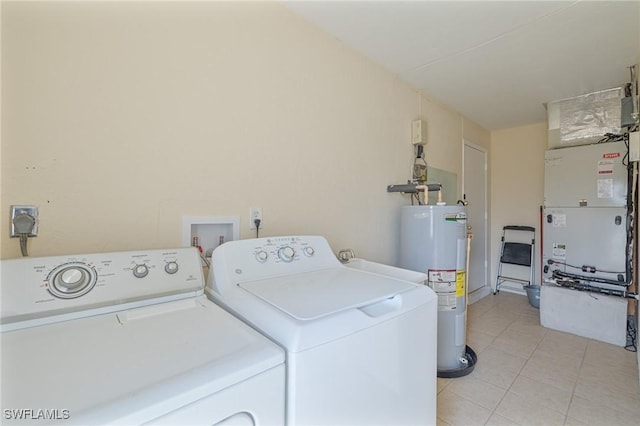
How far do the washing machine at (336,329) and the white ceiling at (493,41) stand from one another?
56.9 inches

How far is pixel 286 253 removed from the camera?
1.23 meters

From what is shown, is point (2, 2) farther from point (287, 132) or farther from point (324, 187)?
point (324, 187)

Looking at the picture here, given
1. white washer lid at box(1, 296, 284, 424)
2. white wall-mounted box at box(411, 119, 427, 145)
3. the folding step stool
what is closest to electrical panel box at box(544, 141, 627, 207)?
the folding step stool

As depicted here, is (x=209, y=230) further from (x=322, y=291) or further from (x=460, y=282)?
(x=460, y=282)

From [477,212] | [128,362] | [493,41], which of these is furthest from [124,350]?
[477,212]

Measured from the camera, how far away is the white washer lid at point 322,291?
80cm

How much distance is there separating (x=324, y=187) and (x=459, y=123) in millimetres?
2381

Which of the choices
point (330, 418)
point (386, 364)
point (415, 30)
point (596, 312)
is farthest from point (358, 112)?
point (596, 312)

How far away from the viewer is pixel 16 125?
85 centimetres

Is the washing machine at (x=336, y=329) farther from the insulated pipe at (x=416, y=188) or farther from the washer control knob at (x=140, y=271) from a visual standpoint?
the insulated pipe at (x=416, y=188)

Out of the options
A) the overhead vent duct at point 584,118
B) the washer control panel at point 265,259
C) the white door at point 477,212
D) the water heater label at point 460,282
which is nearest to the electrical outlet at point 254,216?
the washer control panel at point 265,259

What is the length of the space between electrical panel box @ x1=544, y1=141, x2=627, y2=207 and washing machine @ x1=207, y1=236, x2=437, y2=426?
2.89 metres

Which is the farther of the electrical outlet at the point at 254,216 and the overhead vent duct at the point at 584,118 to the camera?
the overhead vent duct at the point at 584,118

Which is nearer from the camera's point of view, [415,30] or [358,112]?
[415,30]
